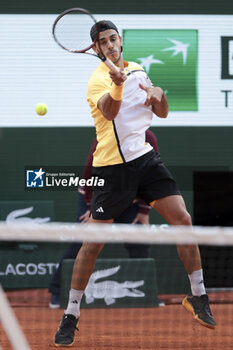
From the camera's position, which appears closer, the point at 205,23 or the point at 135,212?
the point at 135,212

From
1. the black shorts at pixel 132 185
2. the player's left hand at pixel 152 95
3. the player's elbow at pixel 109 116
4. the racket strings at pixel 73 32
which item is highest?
the racket strings at pixel 73 32

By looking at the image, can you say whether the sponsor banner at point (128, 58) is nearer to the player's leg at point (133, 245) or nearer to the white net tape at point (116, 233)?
the player's leg at point (133, 245)

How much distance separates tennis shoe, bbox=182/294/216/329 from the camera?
370 cm

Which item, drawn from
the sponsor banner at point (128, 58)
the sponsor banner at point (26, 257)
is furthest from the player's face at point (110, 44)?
the sponsor banner at point (26, 257)

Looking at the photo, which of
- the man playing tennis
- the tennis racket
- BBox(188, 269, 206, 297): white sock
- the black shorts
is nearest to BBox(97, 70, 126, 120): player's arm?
the man playing tennis

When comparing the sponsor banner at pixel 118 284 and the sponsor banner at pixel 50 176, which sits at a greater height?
the sponsor banner at pixel 50 176

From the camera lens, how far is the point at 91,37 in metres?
4.00

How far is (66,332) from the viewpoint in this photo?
3.79 m

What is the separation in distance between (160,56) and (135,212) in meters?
1.29

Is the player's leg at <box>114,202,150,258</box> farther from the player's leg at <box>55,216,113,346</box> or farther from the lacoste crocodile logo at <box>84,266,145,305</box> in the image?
the player's leg at <box>55,216,113,346</box>

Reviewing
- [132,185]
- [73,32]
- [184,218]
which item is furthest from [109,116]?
[73,32]

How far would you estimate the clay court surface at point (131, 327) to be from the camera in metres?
3.95

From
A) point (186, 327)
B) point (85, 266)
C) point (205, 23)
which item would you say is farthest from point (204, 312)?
point (205, 23)

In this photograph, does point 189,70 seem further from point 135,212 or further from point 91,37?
point 91,37
